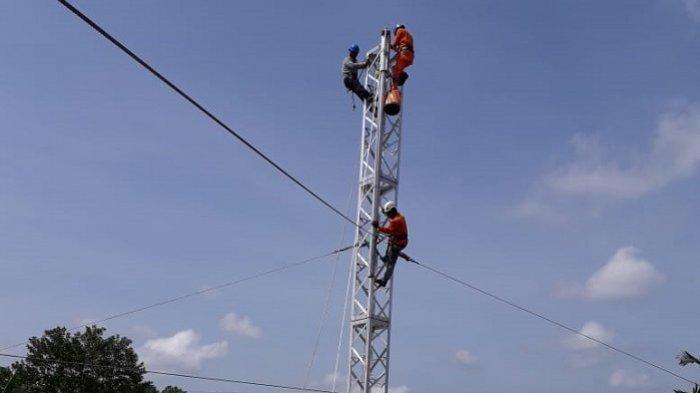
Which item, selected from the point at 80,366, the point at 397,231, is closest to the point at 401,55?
the point at 397,231

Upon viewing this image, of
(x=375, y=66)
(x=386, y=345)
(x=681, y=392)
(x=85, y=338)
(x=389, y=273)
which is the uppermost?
(x=85, y=338)

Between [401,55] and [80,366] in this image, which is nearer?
[401,55]

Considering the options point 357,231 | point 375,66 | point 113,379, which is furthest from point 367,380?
point 113,379

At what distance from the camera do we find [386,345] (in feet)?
41.6

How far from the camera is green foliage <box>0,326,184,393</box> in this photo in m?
47.3

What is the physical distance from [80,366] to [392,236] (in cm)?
4204

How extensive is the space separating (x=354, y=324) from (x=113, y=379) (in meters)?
41.3

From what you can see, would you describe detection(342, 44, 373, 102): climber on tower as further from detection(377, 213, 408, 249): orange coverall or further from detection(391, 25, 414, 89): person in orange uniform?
detection(377, 213, 408, 249): orange coverall

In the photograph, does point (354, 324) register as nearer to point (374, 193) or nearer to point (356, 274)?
point (356, 274)

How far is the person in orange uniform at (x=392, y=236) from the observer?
41.1 feet

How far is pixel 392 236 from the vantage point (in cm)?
1262

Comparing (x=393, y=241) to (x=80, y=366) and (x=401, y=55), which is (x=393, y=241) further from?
(x=80, y=366)

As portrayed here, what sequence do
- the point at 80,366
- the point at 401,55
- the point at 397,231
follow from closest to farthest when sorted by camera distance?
1. the point at 397,231
2. the point at 401,55
3. the point at 80,366

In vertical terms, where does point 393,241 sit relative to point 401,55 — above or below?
below
